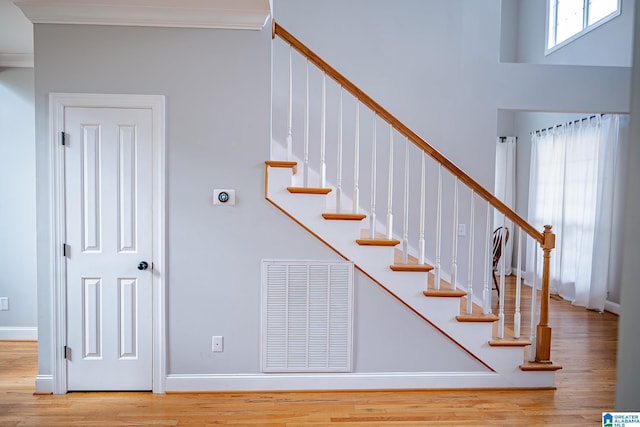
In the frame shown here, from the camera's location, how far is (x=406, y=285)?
2992mm

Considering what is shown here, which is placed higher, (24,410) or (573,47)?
(573,47)

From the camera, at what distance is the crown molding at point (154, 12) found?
2.67 metres

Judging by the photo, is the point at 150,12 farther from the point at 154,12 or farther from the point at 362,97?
the point at 362,97

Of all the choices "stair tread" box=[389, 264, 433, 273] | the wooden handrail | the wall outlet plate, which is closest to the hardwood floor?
"stair tread" box=[389, 264, 433, 273]

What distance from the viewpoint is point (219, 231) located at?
2.94 metres

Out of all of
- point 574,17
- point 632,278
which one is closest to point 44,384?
point 632,278

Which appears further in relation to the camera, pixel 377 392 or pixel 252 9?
pixel 377 392

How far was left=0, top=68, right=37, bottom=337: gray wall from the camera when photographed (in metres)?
3.79

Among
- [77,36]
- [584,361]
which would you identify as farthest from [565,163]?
[77,36]

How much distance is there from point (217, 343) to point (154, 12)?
2351 millimetres

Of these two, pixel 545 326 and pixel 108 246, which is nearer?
pixel 108 246

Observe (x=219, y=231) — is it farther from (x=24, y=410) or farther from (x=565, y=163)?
(x=565, y=163)

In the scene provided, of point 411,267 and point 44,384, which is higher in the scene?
point 411,267

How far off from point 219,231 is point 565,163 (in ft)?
18.0
